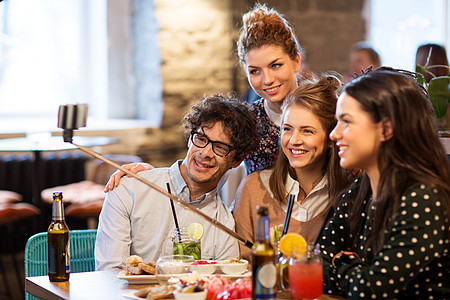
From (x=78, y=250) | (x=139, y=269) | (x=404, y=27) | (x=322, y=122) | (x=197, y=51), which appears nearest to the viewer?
(x=139, y=269)

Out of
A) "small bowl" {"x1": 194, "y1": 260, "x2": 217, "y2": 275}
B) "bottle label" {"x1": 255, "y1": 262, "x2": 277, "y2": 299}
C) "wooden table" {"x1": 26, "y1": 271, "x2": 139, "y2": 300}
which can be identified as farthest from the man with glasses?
"bottle label" {"x1": 255, "y1": 262, "x2": 277, "y2": 299}

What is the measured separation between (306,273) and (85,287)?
700 mm

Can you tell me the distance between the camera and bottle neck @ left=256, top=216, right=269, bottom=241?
169 cm

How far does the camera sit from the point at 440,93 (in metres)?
2.65

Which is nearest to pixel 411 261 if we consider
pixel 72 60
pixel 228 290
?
pixel 228 290

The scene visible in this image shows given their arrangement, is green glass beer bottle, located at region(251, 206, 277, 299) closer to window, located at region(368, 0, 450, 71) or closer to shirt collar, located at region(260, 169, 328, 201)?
shirt collar, located at region(260, 169, 328, 201)

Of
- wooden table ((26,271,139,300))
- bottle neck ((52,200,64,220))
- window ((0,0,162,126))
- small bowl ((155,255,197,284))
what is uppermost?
window ((0,0,162,126))

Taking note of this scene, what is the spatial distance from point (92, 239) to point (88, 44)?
3.86 metres

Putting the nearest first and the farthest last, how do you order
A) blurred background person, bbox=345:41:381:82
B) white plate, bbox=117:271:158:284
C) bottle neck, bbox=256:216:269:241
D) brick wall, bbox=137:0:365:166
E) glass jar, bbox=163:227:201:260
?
1. bottle neck, bbox=256:216:269:241
2. white plate, bbox=117:271:158:284
3. glass jar, bbox=163:227:201:260
4. blurred background person, bbox=345:41:381:82
5. brick wall, bbox=137:0:365:166

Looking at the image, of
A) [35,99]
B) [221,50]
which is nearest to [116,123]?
[35,99]

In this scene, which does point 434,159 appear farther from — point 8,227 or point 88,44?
point 88,44

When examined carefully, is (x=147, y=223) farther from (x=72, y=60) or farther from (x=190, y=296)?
(x=72, y=60)

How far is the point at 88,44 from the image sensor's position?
248 inches

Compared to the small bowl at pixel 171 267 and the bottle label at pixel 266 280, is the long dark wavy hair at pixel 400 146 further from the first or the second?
the small bowl at pixel 171 267
